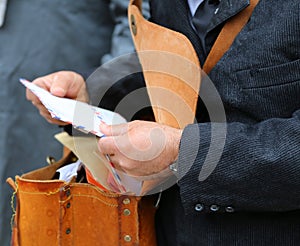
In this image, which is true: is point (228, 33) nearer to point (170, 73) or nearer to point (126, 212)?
point (170, 73)

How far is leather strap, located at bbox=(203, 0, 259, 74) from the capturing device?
3.11ft

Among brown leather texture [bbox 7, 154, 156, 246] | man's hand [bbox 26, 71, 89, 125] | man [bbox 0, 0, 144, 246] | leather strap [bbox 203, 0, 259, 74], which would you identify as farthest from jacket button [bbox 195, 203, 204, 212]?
man [bbox 0, 0, 144, 246]

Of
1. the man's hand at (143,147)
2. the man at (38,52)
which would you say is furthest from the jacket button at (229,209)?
the man at (38,52)

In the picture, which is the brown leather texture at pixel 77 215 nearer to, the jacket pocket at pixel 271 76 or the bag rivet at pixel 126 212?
the bag rivet at pixel 126 212

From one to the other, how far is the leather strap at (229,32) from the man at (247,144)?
0.04ft

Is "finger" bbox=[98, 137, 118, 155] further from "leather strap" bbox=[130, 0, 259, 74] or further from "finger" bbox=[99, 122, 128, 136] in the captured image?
"leather strap" bbox=[130, 0, 259, 74]

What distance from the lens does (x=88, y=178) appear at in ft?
3.51

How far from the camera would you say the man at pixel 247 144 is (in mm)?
848

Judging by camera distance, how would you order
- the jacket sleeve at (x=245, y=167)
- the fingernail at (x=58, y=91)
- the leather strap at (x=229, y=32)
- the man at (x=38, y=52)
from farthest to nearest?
1. the man at (x=38, y=52)
2. the fingernail at (x=58, y=91)
3. the leather strap at (x=229, y=32)
4. the jacket sleeve at (x=245, y=167)

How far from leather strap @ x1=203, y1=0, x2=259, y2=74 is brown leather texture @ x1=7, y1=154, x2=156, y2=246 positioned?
281mm

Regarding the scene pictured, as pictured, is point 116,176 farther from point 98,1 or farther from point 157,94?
point 98,1

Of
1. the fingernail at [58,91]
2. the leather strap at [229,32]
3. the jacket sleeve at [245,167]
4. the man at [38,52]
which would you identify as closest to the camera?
the jacket sleeve at [245,167]

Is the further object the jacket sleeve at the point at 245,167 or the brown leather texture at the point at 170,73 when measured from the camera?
the brown leather texture at the point at 170,73

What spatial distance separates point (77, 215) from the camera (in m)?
1.03
